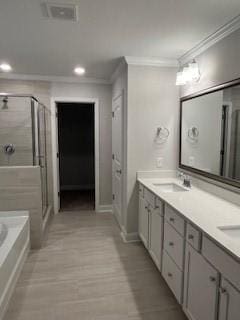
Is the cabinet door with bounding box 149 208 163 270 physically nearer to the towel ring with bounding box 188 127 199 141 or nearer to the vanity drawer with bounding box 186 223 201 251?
the vanity drawer with bounding box 186 223 201 251

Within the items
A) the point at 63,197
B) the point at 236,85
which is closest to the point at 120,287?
the point at 236,85

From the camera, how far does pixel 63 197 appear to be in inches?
214

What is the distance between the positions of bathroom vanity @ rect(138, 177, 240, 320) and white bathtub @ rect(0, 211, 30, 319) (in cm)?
140

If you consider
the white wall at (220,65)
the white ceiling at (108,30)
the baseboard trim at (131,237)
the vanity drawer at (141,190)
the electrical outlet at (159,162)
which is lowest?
the baseboard trim at (131,237)

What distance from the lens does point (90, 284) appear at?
2348 mm

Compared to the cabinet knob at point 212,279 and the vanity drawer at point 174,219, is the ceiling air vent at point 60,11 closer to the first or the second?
the vanity drawer at point 174,219

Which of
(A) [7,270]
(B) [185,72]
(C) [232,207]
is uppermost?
(B) [185,72]

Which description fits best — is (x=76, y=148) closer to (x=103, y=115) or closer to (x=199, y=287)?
(x=103, y=115)

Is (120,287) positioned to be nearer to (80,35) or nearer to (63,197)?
(80,35)

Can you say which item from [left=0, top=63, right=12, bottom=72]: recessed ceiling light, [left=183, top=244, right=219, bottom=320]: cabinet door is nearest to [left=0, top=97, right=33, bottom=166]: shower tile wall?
[left=0, top=63, right=12, bottom=72]: recessed ceiling light

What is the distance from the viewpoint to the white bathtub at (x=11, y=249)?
1.91 meters

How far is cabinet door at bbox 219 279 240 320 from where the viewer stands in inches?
48.2

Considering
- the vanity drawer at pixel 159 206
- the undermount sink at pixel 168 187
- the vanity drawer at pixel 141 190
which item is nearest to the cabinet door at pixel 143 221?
the vanity drawer at pixel 141 190

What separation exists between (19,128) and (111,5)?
2.47 metres
